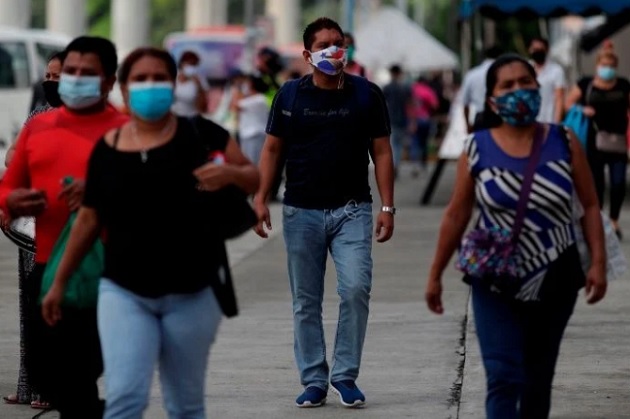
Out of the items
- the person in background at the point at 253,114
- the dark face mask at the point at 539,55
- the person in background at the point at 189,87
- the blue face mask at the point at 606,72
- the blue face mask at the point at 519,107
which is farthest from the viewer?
the person in background at the point at 189,87

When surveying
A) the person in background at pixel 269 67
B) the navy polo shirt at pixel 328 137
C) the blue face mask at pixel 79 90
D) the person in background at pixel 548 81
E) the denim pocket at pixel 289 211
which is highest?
the blue face mask at pixel 79 90

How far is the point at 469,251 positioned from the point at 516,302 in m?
0.23

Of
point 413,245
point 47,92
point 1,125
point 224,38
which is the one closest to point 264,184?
point 47,92

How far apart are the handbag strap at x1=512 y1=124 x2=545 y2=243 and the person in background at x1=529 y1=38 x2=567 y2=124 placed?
1168 cm

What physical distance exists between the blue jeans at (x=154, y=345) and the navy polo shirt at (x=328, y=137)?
239cm

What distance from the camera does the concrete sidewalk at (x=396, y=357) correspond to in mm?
8586

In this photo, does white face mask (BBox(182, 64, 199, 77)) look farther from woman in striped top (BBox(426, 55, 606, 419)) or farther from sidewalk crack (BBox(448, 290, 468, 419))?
woman in striped top (BBox(426, 55, 606, 419))

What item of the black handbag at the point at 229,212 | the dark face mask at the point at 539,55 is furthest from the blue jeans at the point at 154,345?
the dark face mask at the point at 539,55

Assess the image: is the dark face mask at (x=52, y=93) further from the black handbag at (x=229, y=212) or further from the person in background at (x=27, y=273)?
the black handbag at (x=229, y=212)

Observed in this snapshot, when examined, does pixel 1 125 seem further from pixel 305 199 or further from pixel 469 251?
pixel 469 251

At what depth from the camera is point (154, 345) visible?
602 cm

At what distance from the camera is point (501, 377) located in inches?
248

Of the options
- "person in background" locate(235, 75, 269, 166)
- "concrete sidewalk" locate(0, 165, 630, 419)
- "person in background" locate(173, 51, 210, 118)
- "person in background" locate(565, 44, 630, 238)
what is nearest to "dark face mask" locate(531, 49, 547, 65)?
"person in background" locate(565, 44, 630, 238)

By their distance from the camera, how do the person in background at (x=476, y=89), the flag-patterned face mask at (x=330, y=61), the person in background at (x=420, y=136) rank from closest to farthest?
the flag-patterned face mask at (x=330, y=61)
the person in background at (x=476, y=89)
the person in background at (x=420, y=136)
